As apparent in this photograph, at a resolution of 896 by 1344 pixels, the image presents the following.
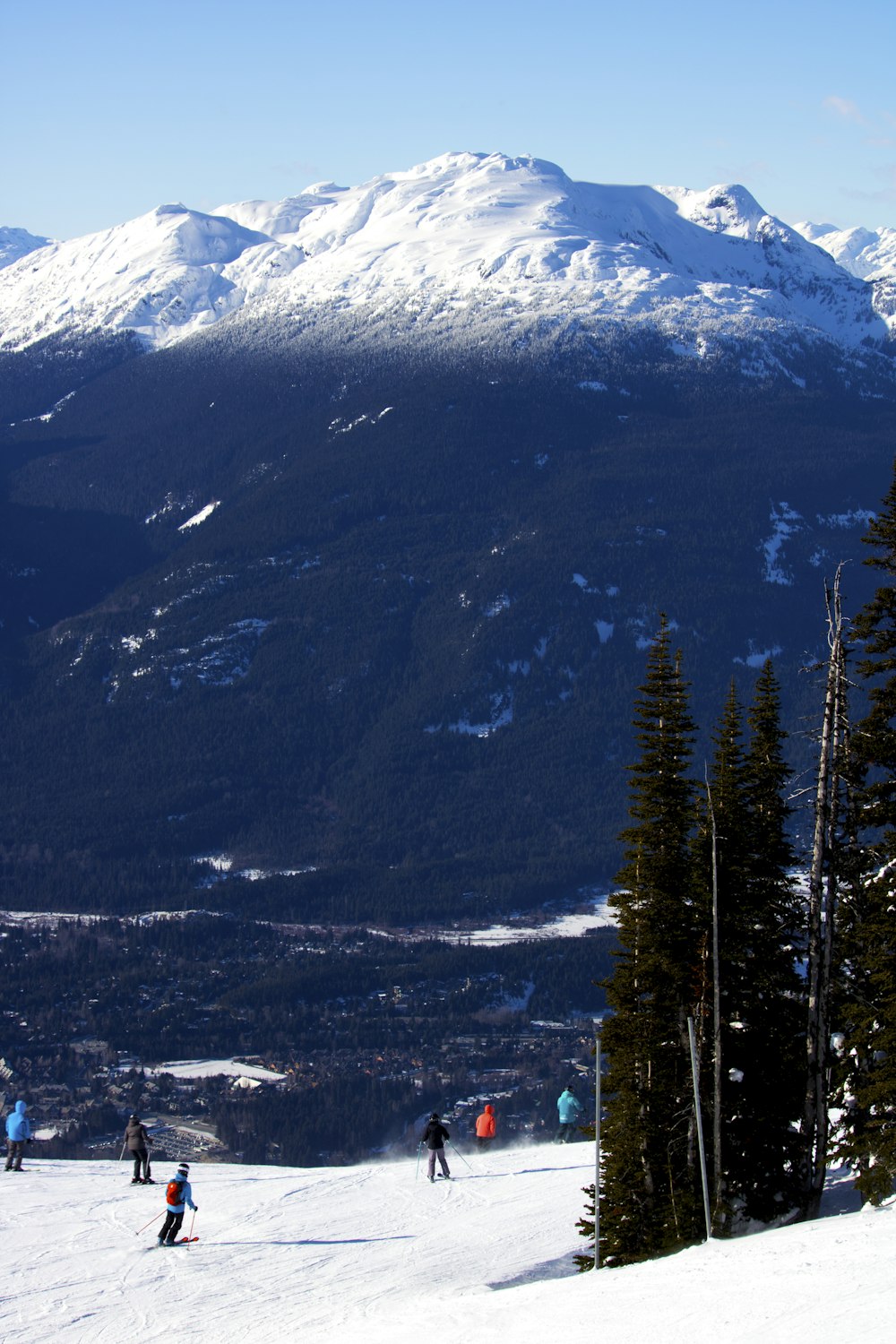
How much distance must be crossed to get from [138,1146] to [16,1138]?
510 cm

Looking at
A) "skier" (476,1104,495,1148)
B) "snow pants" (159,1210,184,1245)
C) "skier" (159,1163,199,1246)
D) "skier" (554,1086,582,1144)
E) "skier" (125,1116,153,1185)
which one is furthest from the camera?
"skier" (554,1086,582,1144)

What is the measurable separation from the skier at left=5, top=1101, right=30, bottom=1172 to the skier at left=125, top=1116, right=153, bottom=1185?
152 inches

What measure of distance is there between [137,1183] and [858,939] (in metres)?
21.0

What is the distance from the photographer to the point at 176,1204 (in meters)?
43.2

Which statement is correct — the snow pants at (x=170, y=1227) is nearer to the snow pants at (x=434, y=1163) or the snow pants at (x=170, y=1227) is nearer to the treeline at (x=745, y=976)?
the snow pants at (x=434, y=1163)

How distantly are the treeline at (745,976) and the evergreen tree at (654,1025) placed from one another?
0.14 ft

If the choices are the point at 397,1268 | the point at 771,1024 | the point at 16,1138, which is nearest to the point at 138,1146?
the point at 16,1138

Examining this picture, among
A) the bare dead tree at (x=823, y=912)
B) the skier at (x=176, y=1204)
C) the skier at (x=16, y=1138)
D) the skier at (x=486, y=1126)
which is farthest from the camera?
the skier at (x=486, y=1126)

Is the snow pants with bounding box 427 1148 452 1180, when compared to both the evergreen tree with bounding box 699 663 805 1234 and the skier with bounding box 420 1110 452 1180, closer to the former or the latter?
the skier with bounding box 420 1110 452 1180

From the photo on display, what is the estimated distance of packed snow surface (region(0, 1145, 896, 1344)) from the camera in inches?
1267

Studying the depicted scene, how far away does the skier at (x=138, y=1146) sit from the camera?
49656 mm

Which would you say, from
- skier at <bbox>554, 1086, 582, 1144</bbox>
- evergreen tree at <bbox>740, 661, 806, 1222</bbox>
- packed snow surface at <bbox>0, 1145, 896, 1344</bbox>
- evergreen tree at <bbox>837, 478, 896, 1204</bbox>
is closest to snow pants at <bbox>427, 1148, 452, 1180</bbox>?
packed snow surface at <bbox>0, 1145, 896, 1344</bbox>

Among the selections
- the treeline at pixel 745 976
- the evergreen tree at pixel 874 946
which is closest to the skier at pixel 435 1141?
the treeline at pixel 745 976

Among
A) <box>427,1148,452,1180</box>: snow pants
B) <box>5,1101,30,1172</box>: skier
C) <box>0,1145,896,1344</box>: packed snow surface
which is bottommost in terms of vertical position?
<box>0,1145,896,1344</box>: packed snow surface
